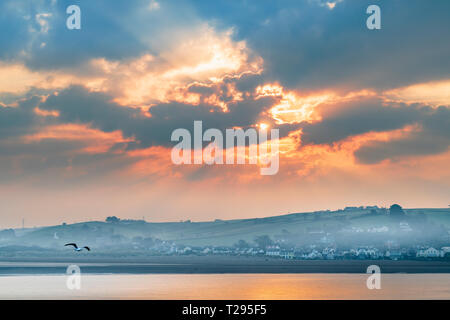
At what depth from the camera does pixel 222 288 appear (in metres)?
99.6

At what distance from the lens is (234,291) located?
95.0 metres

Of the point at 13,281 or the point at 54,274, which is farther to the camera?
the point at 54,274

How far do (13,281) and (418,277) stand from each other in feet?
258

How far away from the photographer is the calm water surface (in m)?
87.7

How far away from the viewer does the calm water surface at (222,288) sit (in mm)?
87688
